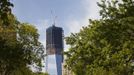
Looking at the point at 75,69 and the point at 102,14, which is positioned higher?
the point at 102,14

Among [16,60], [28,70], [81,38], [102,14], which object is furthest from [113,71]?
Answer: [16,60]

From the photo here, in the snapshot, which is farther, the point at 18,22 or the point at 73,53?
the point at 73,53

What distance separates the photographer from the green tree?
44.7 metres

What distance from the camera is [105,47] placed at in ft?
182

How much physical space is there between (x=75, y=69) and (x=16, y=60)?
1378 inches

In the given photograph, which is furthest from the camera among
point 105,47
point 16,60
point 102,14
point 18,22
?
point 18,22

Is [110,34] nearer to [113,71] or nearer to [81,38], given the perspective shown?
[113,71]

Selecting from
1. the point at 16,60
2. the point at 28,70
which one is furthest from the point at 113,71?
the point at 16,60

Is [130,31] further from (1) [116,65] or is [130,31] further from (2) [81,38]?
(2) [81,38]

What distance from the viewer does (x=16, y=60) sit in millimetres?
32906

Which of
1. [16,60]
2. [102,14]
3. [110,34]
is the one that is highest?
[102,14]

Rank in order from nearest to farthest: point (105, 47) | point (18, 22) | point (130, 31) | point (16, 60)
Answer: point (16, 60) < point (130, 31) < point (105, 47) < point (18, 22)

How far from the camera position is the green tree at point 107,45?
4469cm

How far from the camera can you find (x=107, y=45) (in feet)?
177
